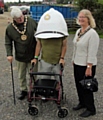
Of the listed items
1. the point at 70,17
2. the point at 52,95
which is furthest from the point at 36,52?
the point at 70,17

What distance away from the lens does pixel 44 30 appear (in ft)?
11.9

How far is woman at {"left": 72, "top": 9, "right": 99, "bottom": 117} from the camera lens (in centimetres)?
333

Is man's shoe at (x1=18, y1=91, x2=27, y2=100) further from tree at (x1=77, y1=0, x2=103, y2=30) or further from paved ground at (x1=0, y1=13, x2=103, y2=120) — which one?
tree at (x1=77, y1=0, x2=103, y2=30)

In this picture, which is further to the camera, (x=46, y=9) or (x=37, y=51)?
(x=46, y=9)

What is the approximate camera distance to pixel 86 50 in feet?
11.3

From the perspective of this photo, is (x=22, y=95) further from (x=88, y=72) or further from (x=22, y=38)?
(x=88, y=72)

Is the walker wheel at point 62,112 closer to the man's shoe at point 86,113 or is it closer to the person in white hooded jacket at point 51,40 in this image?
the man's shoe at point 86,113

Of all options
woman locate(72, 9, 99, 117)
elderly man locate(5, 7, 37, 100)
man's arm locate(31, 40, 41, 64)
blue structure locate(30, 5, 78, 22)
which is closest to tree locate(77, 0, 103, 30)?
blue structure locate(30, 5, 78, 22)

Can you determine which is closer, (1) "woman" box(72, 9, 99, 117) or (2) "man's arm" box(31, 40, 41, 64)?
(1) "woman" box(72, 9, 99, 117)

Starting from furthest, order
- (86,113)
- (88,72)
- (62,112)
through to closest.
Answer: (86,113)
(62,112)
(88,72)

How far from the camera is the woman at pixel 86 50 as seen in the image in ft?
10.9

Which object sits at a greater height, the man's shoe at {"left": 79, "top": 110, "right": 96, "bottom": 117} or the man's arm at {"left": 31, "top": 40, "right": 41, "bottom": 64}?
the man's arm at {"left": 31, "top": 40, "right": 41, "bottom": 64}

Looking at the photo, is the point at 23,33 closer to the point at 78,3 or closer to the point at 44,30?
the point at 44,30

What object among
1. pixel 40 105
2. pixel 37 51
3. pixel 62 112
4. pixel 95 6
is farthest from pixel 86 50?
pixel 95 6
